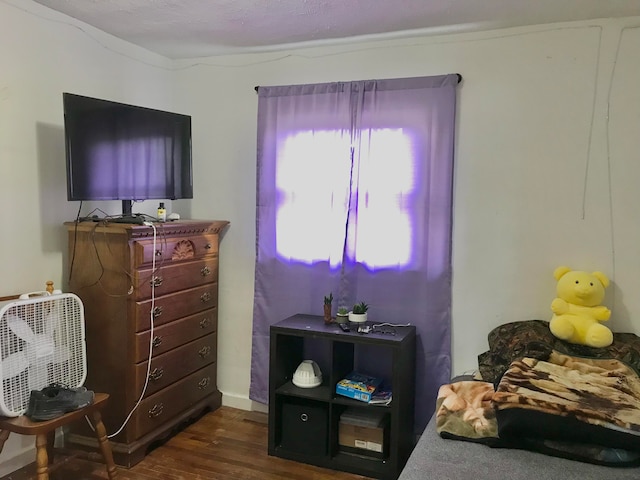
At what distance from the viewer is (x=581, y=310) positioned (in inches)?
106

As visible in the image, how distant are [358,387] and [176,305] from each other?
1.14m

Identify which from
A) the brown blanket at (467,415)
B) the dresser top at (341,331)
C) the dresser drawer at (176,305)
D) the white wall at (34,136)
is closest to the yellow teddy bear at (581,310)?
the brown blanket at (467,415)

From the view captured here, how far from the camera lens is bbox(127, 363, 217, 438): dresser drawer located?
2.87 metres

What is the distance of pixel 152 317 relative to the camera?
9.52ft

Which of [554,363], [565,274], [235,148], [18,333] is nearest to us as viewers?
[18,333]

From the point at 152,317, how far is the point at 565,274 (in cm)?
219

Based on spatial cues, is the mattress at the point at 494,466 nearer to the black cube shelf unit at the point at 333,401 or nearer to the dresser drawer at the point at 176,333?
the black cube shelf unit at the point at 333,401

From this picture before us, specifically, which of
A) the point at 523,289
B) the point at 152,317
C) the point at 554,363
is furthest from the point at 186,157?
the point at 554,363

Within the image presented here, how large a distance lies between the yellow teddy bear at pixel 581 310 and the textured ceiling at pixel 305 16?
4.29 feet

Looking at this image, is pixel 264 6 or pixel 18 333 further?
pixel 264 6

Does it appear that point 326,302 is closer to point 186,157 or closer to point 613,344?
point 186,157

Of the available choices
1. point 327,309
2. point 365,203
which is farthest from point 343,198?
point 327,309

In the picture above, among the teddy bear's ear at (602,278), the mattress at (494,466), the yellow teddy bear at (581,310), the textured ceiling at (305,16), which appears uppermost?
the textured ceiling at (305,16)

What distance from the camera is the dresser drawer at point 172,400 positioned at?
287cm
